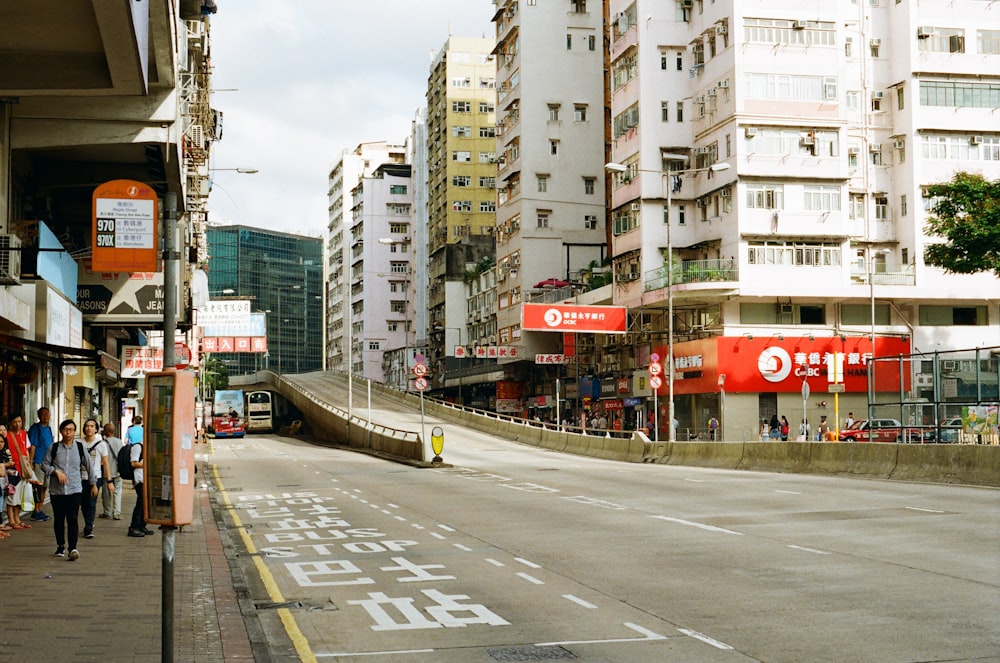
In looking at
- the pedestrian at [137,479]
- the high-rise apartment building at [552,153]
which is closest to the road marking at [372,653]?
the pedestrian at [137,479]

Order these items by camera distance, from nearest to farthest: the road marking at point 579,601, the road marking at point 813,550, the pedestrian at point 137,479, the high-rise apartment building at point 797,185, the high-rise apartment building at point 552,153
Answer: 1. the road marking at point 579,601
2. the road marking at point 813,550
3. the pedestrian at point 137,479
4. the high-rise apartment building at point 797,185
5. the high-rise apartment building at point 552,153

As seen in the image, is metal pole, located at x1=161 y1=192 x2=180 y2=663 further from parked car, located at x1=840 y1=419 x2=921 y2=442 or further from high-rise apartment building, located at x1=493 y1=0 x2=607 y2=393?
high-rise apartment building, located at x1=493 y1=0 x2=607 y2=393

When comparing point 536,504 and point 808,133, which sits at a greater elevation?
point 808,133

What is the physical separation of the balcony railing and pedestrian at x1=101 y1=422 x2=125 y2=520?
38.7m

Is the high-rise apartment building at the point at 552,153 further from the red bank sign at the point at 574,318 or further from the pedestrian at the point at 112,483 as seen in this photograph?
the pedestrian at the point at 112,483

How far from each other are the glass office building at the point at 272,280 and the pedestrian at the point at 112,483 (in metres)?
129

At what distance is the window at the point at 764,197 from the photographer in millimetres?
56312

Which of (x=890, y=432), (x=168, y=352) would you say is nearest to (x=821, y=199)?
(x=890, y=432)

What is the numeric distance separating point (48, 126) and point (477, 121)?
94815 mm

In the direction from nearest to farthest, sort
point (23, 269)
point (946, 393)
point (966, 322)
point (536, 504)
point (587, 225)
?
point (23, 269), point (536, 504), point (946, 393), point (966, 322), point (587, 225)

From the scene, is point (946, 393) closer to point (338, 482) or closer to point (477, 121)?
point (338, 482)

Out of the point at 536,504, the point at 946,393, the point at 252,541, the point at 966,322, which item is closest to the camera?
the point at 252,541

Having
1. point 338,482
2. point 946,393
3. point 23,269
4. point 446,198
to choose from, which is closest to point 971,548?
point 946,393

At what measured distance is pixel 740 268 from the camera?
183 feet
